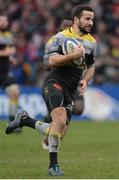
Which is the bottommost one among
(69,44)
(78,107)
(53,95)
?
(78,107)

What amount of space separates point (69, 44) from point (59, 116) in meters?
1.01

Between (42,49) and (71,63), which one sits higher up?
(71,63)

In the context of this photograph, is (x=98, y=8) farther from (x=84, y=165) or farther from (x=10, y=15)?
(x=84, y=165)

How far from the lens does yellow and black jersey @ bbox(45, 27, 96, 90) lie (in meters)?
9.74

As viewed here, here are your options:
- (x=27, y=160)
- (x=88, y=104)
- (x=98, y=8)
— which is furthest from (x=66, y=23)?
(x=98, y=8)

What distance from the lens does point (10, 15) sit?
24828 mm

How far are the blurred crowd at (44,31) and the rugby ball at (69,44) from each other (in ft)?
41.5

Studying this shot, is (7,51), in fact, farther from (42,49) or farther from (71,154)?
(42,49)

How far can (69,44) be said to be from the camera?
9.68m

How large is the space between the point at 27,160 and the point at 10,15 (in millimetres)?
14191

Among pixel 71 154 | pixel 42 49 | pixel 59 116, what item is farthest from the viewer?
pixel 42 49

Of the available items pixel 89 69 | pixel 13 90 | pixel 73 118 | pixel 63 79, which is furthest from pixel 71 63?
pixel 73 118

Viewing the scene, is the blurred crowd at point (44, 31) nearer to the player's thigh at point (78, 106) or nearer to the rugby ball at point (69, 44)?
the player's thigh at point (78, 106)

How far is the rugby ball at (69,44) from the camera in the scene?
380 inches
